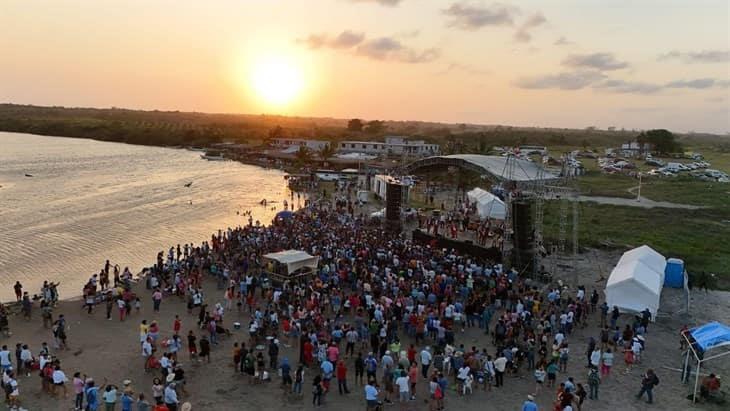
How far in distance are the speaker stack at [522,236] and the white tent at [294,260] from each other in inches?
362

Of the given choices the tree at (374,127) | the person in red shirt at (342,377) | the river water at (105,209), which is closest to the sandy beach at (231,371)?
the person in red shirt at (342,377)

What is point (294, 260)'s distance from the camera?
68.3 ft

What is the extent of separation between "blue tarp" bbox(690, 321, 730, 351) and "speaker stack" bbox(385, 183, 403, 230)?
1858 centimetres

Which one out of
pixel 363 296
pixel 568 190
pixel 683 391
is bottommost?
pixel 683 391

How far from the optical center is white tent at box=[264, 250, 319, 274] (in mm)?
20703

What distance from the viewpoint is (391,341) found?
15.6 m

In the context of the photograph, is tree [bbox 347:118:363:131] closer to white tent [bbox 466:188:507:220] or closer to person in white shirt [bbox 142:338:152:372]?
white tent [bbox 466:188:507:220]

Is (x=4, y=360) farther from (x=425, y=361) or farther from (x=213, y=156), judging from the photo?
(x=213, y=156)

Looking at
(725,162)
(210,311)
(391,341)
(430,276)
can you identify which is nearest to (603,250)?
(430,276)

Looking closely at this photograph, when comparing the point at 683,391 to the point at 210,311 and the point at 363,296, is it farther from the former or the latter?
the point at 210,311

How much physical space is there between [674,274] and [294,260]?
622 inches

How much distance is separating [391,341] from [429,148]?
2921 inches

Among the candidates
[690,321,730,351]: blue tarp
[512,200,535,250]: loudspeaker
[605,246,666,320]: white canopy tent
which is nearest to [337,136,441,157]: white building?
[512,200,535,250]: loudspeaker

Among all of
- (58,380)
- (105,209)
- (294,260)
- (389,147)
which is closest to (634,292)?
(294,260)
